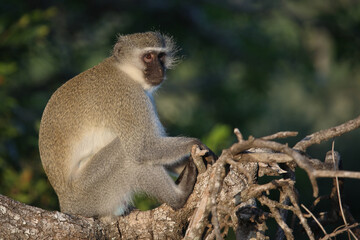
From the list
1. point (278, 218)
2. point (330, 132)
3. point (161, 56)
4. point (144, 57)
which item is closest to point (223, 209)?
point (278, 218)

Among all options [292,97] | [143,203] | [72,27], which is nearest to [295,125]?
[292,97]

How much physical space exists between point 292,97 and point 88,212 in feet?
48.1

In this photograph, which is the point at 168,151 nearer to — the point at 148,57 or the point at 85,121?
the point at 85,121

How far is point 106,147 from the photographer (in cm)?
505

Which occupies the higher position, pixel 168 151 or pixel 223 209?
pixel 168 151

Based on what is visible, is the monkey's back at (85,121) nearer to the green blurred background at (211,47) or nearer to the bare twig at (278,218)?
the bare twig at (278,218)

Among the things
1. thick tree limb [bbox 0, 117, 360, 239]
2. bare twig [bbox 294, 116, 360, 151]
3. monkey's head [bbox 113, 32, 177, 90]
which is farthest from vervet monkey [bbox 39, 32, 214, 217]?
bare twig [bbox 294, 116, 360, 151]

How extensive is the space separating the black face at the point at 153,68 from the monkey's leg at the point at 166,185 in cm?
100

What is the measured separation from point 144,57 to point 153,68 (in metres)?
0.19

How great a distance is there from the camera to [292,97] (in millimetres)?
18703

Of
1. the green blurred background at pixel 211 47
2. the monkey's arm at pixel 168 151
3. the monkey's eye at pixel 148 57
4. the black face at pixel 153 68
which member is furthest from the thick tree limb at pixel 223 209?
the green blurred background at pixel 211 47

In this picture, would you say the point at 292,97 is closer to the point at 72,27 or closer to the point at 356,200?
the point at 356,200

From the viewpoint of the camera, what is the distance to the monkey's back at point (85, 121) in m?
5.07

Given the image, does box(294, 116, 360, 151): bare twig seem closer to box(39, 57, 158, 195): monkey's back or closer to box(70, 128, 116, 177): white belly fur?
box(39, 57, 158, 195): monkey's back
